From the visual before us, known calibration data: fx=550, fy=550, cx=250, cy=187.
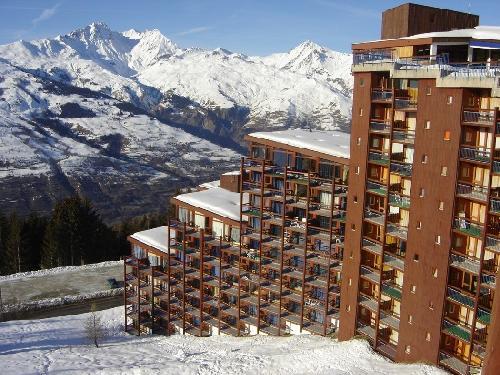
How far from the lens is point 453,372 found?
4200 cm

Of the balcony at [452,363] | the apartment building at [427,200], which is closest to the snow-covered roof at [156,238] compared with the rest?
the apartment building at [427,200]

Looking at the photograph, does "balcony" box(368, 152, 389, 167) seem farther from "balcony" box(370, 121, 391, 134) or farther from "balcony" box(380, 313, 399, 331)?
"balcony" box(380, 313, 399, 331)

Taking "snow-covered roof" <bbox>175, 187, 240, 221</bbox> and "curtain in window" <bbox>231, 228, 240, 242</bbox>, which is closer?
"curtain in window" <bbox>231, 228, 240, 242</bbox>

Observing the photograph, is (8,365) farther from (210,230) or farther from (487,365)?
(487,365)

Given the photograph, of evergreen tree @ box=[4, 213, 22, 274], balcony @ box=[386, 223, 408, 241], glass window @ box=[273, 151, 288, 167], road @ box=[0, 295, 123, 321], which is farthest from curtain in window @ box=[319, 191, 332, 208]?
evergreen tree @ box=[4, 213, 22, 274]

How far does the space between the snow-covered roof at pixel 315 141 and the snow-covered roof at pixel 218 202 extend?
367 inches

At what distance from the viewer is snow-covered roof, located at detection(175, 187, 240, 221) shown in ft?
207

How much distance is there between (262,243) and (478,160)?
2651 centimetres

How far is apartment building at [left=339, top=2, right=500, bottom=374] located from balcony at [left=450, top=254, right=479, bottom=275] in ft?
0.33

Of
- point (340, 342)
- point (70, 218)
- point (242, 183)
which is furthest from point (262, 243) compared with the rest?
point (70, 218)

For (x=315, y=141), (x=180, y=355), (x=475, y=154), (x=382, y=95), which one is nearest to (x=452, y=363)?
(x=475, y=154)

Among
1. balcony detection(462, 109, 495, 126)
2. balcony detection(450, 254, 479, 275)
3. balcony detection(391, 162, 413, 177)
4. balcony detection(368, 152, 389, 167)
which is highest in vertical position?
balcony detection(462, 109, 495, 126)

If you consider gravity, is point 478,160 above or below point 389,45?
below

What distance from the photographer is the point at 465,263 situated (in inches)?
1596
